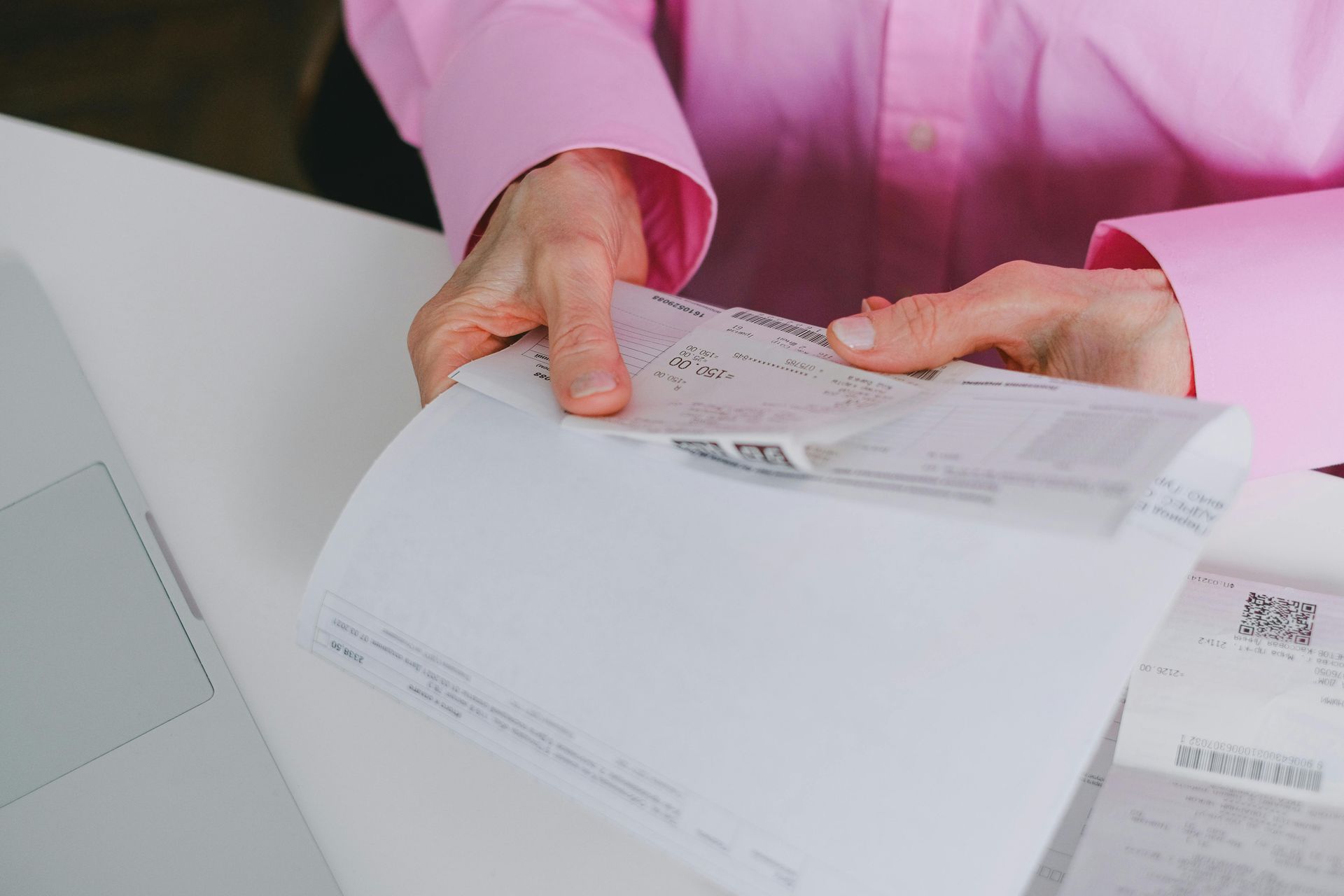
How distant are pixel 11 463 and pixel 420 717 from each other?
32cm

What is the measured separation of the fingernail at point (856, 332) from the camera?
0.46 metres

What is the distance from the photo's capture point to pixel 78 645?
509 mm

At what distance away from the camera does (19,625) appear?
0.52 meters

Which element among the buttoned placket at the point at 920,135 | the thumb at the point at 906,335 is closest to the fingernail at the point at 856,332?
the thumb at the point at 906,335

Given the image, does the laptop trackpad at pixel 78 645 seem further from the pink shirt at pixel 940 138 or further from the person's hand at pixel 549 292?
the pink shirt at pixel 940 138

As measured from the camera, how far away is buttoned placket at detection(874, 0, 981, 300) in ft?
2.26

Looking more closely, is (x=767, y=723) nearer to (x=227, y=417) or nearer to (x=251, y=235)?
(x=227, y=417)

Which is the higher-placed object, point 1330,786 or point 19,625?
point 19,625

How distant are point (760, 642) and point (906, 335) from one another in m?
0.18

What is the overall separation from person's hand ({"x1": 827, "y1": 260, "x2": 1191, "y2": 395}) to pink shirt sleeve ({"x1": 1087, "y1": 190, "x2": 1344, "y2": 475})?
1 cm

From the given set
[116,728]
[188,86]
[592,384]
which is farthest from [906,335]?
[188,86]

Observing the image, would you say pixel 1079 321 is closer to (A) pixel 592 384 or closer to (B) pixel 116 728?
(A) pixel 592 384

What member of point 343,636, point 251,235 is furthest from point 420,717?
point 251,235

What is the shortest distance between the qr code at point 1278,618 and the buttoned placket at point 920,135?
1.32 ft
